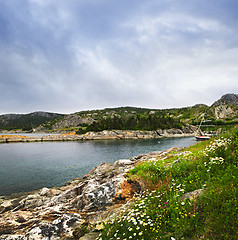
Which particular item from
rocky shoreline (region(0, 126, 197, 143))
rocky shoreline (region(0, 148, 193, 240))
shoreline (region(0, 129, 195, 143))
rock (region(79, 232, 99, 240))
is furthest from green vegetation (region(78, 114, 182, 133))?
rock (region(79, 232, 99, 240))

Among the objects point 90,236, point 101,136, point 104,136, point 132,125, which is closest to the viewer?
point 90,236

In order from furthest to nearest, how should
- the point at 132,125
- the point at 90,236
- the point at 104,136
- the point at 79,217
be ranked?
the point at 132,125, the point at 104,136, the point at 79,217, the point at 90,236

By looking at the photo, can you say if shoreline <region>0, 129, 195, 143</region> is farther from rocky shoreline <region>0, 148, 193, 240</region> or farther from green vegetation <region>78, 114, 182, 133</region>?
rocky shoreline <region>0, 148, 193, 240</region>

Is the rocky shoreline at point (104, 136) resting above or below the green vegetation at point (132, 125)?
below

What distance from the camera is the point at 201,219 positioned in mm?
4082

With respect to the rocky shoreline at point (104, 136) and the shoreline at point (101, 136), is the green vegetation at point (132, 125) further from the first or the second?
the shoreline at point (101, 136)

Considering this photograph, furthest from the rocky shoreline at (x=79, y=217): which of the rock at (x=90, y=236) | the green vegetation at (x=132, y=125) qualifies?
the green vegetation at (x=132, y=125)

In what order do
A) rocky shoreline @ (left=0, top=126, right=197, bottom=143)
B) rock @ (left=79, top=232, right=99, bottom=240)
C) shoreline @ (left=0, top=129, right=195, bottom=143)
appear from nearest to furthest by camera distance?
rock @ (left=79, top=232, right=99, bottom=240) < shoreline @ (left=0, top=129, right=195, bottom=143) < rocky shoreline @ (left=0, top=126, right=197, bottom=143)

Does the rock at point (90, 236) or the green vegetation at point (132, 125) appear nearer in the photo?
the rock at point (90, 236)

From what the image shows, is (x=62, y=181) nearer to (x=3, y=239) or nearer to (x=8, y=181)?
(x=8, y=181)

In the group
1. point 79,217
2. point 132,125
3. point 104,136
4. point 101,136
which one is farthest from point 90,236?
point 132,125

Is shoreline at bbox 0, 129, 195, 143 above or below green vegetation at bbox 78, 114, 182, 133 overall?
below

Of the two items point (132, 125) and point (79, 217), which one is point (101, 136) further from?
point (79, 217)

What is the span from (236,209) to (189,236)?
1367 millimetres
